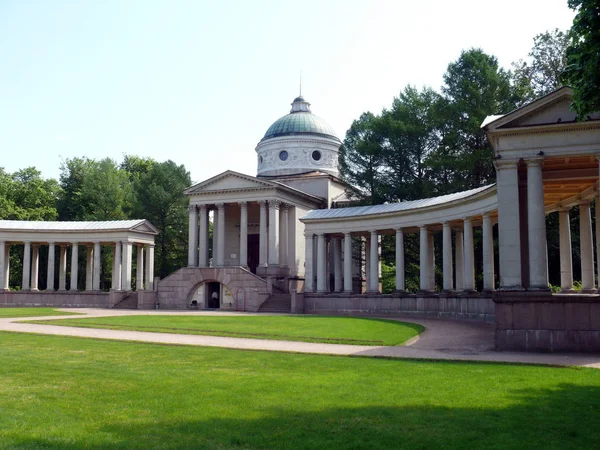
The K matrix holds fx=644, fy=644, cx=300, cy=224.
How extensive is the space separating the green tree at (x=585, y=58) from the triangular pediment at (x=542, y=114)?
10114mm

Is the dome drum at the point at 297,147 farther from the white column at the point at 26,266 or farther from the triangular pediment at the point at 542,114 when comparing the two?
the triangular pediment at the point at 542,114

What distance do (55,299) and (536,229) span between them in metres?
62.4

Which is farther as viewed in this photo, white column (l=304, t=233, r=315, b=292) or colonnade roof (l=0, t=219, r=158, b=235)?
colonnade roof (l=0, t=219, r=158, b=235)

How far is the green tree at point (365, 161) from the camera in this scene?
7705cm

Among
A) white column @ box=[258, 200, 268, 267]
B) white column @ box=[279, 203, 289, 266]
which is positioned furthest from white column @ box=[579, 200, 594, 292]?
white column @ box=[279, 203, 289, 266]

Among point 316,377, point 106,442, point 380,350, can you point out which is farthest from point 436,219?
point 106,442

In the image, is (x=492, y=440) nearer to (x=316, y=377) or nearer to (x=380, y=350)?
(x=316, y=377)

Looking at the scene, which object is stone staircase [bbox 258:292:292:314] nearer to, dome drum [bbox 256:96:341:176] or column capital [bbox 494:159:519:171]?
dome drum [bbox 256:96:341:176]

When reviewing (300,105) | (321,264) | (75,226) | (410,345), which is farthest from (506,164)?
(300,105)

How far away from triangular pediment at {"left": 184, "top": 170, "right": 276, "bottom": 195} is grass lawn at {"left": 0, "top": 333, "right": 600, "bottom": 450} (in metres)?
54.9

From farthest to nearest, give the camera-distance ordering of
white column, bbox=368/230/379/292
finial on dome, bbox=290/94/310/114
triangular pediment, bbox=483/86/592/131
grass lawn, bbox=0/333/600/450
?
finial on dome, bbox=290/94/310/114 < white column, bbox=368/230/379/292 < triangular pediment, bbox=483/86/592/131 < grass lawn, bbox=0/333/600/450

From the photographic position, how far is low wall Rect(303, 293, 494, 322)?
4818 centimetres

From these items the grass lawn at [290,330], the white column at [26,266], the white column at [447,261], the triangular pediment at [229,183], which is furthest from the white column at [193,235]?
the grass lawn at [290,330]

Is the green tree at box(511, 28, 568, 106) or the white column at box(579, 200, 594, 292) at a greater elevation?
the green tree at box(511, 28, 568, 106)
